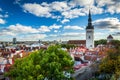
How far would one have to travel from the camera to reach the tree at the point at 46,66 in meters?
23.7

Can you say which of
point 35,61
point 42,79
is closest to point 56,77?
point 42,79

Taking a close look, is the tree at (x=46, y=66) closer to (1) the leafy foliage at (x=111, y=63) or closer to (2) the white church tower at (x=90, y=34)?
(1) the leafy foliage at (x=111, y=63)

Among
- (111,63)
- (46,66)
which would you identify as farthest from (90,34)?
(46,66)

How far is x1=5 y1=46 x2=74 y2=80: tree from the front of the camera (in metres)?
23.7

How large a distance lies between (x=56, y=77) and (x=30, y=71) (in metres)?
2.46

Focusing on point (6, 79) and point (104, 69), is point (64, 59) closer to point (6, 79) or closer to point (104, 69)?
point (6, 79)

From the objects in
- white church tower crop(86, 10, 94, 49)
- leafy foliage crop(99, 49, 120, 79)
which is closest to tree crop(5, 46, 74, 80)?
leafy foliage crop(99, 49, 120, 79)

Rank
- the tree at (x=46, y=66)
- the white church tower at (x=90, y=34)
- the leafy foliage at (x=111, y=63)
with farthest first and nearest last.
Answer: the white church tower at (x=90, y=34) → the leafy foliage at (x=111, y=63) → the tree at (x=46, y=66)

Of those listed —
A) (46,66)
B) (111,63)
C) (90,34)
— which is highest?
(90,34)

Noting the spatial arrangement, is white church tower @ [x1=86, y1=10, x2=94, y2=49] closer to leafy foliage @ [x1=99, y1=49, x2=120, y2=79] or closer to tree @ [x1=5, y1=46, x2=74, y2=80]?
leafy foliage @ [x1=99, y1=49, x2=120, y2=79]

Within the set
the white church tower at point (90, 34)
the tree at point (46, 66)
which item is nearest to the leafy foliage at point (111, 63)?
the tree at point (46, 66)

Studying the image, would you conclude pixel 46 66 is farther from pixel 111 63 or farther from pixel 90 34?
pixel 90 34

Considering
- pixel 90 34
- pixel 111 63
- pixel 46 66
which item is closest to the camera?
pixel 46 66

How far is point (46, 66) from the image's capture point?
78.8 ft
